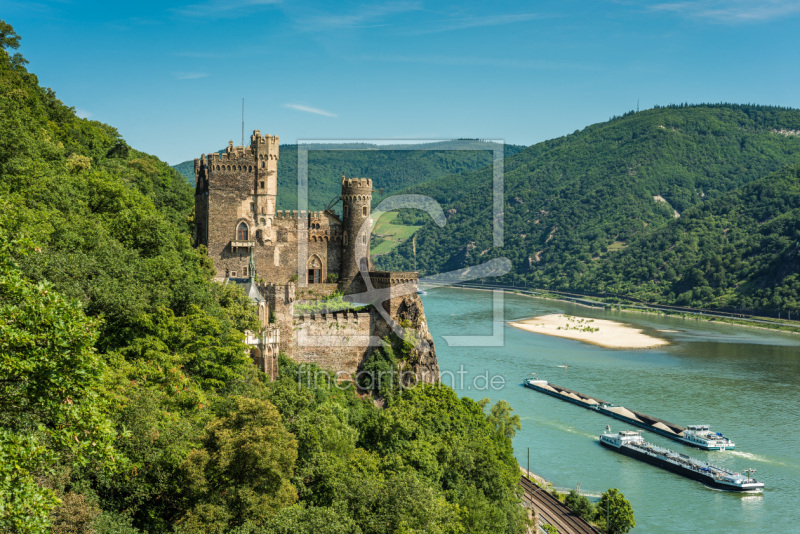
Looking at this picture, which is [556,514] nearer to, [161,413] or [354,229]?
[354,229]

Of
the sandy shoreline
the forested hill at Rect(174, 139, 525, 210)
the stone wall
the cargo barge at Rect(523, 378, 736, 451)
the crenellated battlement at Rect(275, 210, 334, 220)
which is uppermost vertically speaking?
the forested hill at Rect(174, 139, 525, 210)

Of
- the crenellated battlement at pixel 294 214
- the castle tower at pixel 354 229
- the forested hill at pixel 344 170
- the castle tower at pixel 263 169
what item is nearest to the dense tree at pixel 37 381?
the castle tower at pixel 263 169

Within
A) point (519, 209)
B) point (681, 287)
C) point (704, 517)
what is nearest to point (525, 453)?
point (704, 517)

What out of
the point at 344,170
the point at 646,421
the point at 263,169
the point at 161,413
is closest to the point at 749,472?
the point at 646,421

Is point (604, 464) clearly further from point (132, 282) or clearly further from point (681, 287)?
point (681, 287)

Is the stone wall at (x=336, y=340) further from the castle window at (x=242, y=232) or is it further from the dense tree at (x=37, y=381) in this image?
the dense tree at (x=37, y=381)

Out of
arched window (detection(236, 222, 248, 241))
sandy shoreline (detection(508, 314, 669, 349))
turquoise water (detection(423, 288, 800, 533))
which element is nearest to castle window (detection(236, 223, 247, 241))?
arched window (detection(236, 222, 248, 241))

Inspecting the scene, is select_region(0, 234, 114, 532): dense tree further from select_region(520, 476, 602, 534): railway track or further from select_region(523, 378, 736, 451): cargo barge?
select_region(523, 378, 736, 451): cargo barge
